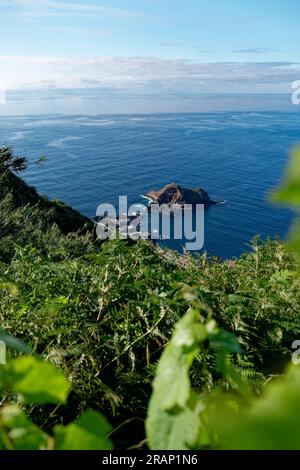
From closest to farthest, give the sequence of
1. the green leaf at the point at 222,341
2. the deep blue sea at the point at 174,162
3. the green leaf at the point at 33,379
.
A: the green leaf at the point at 33,379
the green leaf at the point at 222,341
the deep blue sea at the point at 174,162

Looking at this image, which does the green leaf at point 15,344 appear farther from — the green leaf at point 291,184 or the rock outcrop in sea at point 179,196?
the rock outcrop in sea at point 179,196

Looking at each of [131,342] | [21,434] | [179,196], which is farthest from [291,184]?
[179,196]

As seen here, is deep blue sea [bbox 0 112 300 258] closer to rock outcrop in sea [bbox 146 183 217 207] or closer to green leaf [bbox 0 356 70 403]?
rock outcrop in sea [bbox 146 183 217 207]

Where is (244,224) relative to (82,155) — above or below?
below

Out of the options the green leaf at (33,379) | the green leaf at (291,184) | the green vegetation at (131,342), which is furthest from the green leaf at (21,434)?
the green leaf at (291,184)
